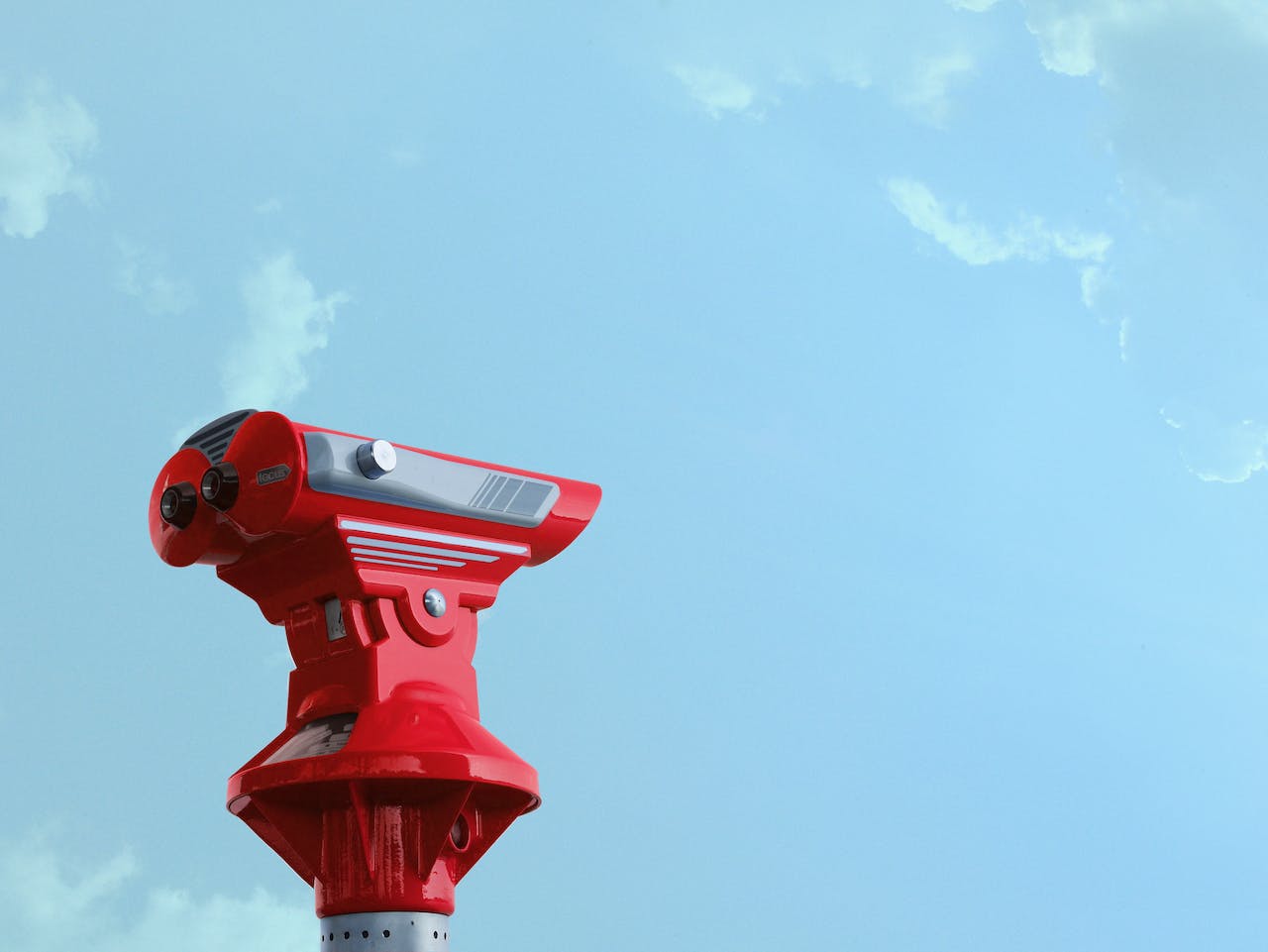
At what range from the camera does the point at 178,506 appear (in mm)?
3406

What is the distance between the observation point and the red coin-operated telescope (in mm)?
3246

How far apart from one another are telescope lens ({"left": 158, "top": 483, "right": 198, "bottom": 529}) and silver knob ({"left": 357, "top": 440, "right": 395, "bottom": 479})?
43cm

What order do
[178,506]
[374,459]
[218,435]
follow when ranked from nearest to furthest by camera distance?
1. [374,459]
2. [178,506]
3. [218,435]

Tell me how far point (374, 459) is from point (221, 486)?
1.19 feet

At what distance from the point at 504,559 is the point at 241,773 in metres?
0.82

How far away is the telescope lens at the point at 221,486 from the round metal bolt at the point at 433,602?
499 millimetres

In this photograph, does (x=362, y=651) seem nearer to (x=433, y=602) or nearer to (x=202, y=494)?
(x=433, y=602)

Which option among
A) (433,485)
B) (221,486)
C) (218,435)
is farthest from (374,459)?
(218,435)

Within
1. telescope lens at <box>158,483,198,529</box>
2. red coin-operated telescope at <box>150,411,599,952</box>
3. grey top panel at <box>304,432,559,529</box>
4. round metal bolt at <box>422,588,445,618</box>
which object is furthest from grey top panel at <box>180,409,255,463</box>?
round metal bolt at <box>422,588,445,618</box>

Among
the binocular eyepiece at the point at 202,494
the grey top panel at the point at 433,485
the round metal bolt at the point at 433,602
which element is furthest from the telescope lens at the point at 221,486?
the round metal bolt at the point at 433,602

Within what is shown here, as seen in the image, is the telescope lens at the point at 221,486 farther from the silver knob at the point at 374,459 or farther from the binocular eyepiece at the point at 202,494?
the silver knob at the point at 374,459

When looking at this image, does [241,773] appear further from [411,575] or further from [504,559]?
[504,559]

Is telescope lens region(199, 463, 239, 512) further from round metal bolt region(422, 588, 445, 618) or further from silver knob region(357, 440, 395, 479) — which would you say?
round metal bolt region(422, 588, 445, 618)

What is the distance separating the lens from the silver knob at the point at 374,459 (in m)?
3.30
